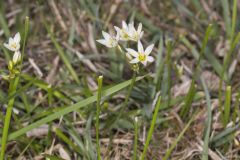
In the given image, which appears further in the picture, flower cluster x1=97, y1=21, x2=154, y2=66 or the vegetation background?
the vegetation background

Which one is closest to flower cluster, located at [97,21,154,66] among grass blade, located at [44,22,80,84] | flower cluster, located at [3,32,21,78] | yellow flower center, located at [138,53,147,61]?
yellow flower center, located at [138,53,147,61]

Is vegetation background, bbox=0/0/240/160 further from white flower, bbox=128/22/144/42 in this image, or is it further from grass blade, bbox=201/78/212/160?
white flower, bbox=128/22/144/42

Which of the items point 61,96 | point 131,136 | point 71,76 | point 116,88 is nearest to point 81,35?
point 71,76

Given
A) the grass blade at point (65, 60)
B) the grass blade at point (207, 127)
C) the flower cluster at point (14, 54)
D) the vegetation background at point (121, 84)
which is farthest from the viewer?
the grass blade at point (65, 60)

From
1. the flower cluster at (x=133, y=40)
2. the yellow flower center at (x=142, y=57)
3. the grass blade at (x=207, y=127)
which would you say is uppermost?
the flower cluster at (x=133, y=40)

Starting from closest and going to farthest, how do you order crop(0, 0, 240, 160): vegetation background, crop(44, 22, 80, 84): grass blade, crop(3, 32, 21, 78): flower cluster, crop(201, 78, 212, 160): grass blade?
crop(3, 32, 21, 78): flower cluster
crop(201, 78, 212, 160): grass blade
crop(0, 0, 240, 160): vegetation background
crop(44, 22, 80, 84): grass blade

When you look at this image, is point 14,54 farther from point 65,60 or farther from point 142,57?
point 65,60

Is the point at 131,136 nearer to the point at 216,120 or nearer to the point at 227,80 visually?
the point at 216,120

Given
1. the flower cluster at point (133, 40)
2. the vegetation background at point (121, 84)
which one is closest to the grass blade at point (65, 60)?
the vegetation background at point (121, 84)

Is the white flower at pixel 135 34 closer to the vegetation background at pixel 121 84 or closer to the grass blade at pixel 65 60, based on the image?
the vegetation background at pixel 121 84
